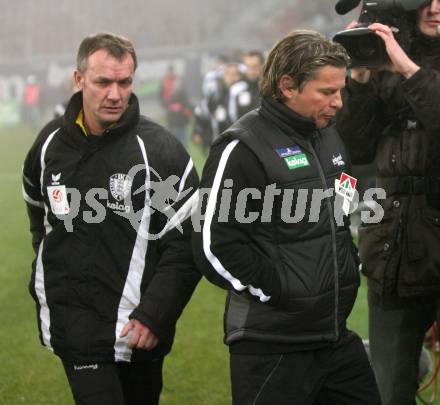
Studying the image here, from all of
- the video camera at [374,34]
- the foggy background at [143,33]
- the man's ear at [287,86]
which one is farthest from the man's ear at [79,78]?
the foggy background at [143,33]

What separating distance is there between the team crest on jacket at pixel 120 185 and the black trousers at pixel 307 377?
0.71 meters

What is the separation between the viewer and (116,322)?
310 centimetres

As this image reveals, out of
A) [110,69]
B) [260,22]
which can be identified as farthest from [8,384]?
[260,22]

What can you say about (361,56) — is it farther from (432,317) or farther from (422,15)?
(432,317)

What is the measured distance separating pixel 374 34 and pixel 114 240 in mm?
1212

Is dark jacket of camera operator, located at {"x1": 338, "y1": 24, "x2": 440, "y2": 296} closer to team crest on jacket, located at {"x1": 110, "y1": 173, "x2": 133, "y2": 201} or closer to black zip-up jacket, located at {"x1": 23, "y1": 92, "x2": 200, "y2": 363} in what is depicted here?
black zip-up jacket, located at {"x1": 23, "y1": 92, "x2": 200, "y2": 363}

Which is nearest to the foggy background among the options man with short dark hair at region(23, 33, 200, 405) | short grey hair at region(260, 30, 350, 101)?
man with short dark hair at region(23, 33, 200, 405)

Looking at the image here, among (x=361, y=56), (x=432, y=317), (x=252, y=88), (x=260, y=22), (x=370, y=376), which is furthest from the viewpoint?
(x=260, y=22)

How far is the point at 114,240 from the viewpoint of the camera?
310 centimetres

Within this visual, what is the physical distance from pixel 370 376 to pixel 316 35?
1.19 m

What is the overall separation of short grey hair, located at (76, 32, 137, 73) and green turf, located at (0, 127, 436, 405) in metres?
2.28

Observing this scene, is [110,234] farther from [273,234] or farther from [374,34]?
[374,34]

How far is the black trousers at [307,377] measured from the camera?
2.82 metres

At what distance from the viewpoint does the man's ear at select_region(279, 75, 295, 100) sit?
2828 mm
